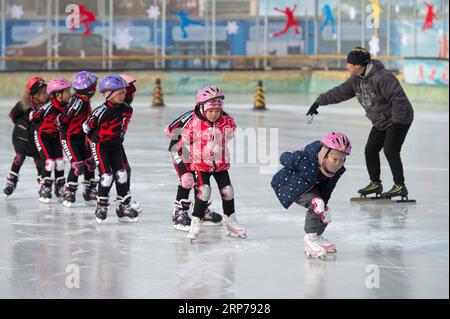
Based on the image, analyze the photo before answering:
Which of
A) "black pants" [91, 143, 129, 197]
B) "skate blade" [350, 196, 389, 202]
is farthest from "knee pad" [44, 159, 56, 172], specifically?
"skate blade" [350, 196, 389, 202]

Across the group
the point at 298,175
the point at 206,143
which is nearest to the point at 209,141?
the point at 206,143

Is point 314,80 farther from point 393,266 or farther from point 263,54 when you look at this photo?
point 393,266

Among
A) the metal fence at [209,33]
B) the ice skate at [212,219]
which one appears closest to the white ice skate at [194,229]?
the ice skate at [212,219]

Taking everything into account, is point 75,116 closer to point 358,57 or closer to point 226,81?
point 358,57

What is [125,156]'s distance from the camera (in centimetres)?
1030

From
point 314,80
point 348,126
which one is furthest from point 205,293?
point 314,80

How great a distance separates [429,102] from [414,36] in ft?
13.0

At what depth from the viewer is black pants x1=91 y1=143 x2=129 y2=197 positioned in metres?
9.96

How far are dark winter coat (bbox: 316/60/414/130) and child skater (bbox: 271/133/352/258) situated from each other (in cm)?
317

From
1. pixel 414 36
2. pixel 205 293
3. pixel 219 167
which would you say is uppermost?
pixel 414 36

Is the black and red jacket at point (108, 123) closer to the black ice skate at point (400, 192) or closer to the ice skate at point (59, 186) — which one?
the ice skate at point (59, 186)

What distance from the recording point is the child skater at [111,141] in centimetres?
984

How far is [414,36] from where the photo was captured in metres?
31.3

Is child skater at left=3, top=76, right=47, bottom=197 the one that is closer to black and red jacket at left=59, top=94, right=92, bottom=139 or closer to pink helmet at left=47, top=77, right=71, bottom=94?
pink helmet at left=47, top=77, right=71, bottom=94
